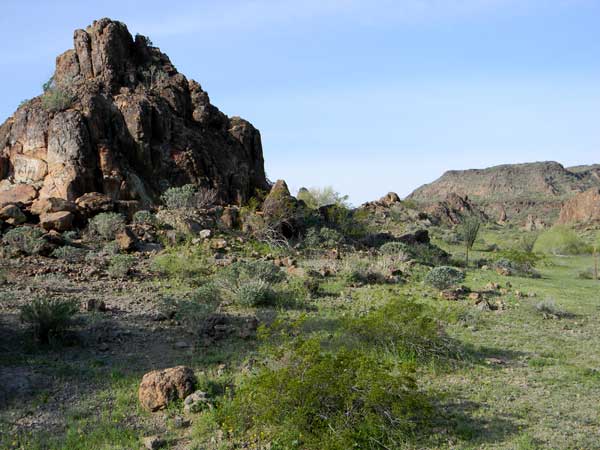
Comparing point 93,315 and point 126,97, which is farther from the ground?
point 126,97

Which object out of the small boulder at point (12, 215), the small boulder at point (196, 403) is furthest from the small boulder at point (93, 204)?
the small boulder at point (196, 403)

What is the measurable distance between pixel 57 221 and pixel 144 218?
2.90m

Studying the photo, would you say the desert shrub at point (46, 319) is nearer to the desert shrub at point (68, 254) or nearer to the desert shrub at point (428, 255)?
the desert shrub at point (68, 254)

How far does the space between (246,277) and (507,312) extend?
5.84m

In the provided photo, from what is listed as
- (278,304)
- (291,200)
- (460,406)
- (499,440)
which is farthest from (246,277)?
(291,200)

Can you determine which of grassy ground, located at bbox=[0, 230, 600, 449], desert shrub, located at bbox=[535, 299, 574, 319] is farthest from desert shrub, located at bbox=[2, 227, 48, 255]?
desert shrub, located at bbox=[535, 299, 574, 319]

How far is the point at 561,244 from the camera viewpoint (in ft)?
121

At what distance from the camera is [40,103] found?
22.0 m

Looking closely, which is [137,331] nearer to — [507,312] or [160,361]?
[160,361]

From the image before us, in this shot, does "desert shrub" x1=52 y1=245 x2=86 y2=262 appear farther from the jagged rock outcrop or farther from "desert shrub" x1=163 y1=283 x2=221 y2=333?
the jagged rock outcrop

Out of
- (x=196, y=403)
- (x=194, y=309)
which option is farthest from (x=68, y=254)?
(x=196, y=403)

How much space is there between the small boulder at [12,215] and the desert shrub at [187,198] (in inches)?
205

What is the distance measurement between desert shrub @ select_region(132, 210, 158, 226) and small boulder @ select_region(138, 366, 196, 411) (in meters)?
12.8

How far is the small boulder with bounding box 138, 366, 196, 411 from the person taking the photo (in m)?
6.03
